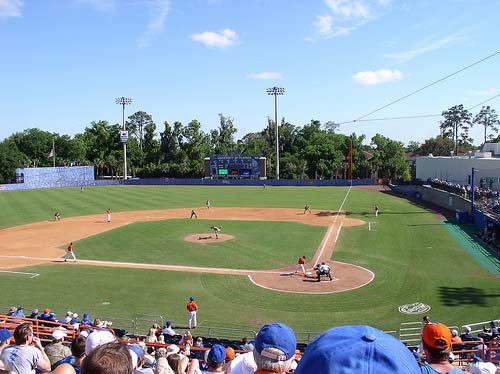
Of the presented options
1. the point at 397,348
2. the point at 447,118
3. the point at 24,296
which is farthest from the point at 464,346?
the point at 447,118

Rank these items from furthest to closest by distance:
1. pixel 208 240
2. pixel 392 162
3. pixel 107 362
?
pixel 392 162, pixel 208 240, pixel 107 362

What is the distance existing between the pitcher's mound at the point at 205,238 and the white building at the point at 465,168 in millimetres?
34184

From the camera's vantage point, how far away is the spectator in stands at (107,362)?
9.33ft

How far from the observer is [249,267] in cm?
2828

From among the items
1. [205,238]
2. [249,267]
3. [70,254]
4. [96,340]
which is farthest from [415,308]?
[70,254]

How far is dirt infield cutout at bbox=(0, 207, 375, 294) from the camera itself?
82.6ft

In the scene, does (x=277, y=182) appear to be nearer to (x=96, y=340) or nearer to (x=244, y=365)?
(x=96, y=340)

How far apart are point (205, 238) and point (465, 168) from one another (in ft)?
137

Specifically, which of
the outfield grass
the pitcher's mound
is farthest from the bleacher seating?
the pitcher's mound

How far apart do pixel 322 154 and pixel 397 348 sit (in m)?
112

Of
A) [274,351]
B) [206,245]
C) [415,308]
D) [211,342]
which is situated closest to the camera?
[274,351]

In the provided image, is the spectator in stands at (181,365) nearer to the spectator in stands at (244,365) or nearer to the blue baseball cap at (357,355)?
the spectator in stands at (244,365)

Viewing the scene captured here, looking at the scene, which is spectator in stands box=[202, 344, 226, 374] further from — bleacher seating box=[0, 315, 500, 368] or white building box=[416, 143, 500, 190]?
white building box=[416, 143, 500, 190]

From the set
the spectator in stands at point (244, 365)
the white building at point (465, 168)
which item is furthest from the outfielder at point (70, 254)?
the white building at point (465, 168)
